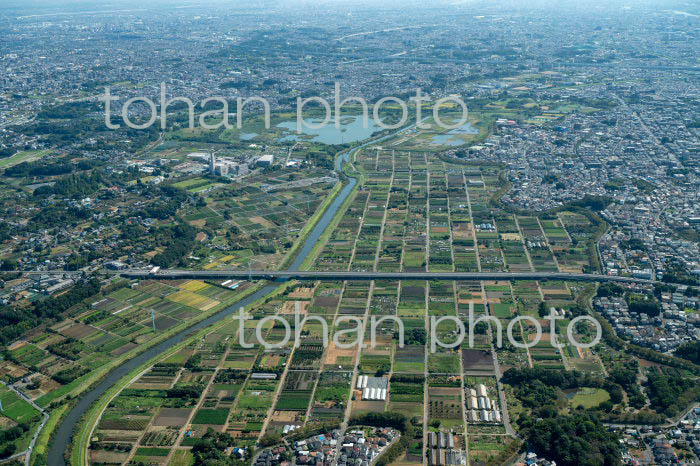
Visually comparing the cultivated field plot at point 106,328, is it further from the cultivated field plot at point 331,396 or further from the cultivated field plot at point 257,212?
the cultivated field plot at point 331,396

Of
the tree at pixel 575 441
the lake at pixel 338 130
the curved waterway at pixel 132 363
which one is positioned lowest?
the curved waterway at pixel 132 363

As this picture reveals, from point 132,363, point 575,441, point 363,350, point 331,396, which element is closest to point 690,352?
point 575,441

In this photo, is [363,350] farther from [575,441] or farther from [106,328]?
[106,328]

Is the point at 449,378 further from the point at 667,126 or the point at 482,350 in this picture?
the point at 667,126

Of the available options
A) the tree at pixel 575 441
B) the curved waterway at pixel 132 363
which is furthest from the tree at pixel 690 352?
the curved waterway at pixel 132 363

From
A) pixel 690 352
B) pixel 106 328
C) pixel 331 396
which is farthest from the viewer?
pixel 106 328

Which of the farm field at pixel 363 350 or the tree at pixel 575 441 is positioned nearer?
the tree at pixel 575 441

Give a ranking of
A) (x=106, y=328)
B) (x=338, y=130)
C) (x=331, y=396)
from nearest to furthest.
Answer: (x=331, y=396)
(x=106, y=328)
(x=338, y=130)

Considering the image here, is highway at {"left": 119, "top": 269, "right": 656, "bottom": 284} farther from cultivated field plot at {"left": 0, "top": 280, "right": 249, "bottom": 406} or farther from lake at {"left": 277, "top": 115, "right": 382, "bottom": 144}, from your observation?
lake at {"left": 277, "top": 115, "right": 382, "bottom": 144}

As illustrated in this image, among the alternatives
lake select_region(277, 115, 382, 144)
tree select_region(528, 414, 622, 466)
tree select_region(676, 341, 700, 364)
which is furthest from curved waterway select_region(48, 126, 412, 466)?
lake select_region(277, 115, 382, 144)
